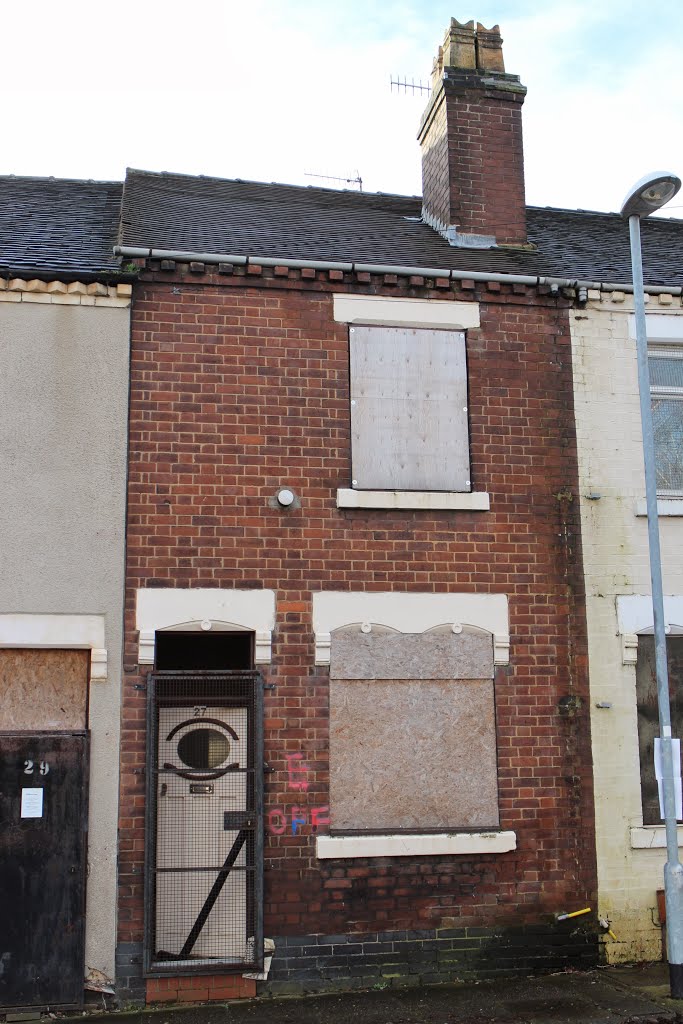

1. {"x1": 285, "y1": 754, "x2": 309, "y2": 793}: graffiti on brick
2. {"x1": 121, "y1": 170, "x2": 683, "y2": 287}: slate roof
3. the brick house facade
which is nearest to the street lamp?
the brick house facade

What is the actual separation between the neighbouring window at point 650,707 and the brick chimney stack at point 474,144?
4.57m

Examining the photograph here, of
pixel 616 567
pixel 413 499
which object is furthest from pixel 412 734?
pixel 616 567

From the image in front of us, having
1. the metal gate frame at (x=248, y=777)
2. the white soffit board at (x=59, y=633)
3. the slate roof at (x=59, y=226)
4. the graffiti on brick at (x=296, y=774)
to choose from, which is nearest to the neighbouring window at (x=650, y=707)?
the graffiti on brick at (x=296, y=774)

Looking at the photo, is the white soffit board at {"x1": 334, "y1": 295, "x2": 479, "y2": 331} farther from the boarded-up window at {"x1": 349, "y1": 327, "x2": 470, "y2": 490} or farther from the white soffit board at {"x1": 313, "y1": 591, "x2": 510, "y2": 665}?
the white soffit board at {"x1": 313, "y1": 591, "x2": 510, "y2": 665}

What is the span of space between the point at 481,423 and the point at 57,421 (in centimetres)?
383

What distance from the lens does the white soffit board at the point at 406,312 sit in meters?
9.67

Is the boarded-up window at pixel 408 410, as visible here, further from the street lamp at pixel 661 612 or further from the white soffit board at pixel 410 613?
the street lamp at pixel 661 612

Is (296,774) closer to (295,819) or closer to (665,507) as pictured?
(295,819)

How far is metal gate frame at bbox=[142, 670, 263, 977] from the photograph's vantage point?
326 inches

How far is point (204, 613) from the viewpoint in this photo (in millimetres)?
8859

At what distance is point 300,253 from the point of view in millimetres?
9945

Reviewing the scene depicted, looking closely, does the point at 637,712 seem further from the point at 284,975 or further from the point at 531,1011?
the point at 284,975

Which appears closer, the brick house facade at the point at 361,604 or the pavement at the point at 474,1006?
the pavement at the point at 474,1006

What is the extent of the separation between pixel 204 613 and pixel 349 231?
15.5ft
